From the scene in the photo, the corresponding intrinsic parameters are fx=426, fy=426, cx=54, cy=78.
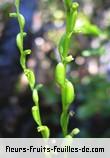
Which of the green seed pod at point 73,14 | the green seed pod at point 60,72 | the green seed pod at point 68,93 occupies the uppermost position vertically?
the green seed pod at point 73,14

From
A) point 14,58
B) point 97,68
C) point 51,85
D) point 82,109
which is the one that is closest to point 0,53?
point 14,58

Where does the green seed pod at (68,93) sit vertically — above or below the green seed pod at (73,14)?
below

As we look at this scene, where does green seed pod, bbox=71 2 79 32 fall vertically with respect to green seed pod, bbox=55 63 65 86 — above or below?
above

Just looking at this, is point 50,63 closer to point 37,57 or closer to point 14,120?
point 37,57

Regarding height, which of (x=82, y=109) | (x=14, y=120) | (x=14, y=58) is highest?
(x=14, y=58)

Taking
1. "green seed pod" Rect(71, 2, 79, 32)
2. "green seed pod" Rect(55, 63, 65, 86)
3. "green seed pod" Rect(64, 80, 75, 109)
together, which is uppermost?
"green seed pod" Rect(71, 2, 79, 32)

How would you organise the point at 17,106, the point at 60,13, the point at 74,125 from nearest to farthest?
the point at 74,125, the point at 17,106, the point at 60,13

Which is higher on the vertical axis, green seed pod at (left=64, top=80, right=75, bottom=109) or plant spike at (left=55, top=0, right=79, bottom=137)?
plant spike at (left=55, top=0, right=79, bottom=137)

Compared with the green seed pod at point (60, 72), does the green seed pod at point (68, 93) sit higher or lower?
lower

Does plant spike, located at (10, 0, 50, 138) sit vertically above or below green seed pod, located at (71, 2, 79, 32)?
below

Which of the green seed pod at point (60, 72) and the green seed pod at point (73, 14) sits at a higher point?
the green seed pod at point (73, 14)

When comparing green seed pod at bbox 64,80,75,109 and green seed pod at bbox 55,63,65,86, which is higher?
green seed pod at bbox 55,63,65,86
